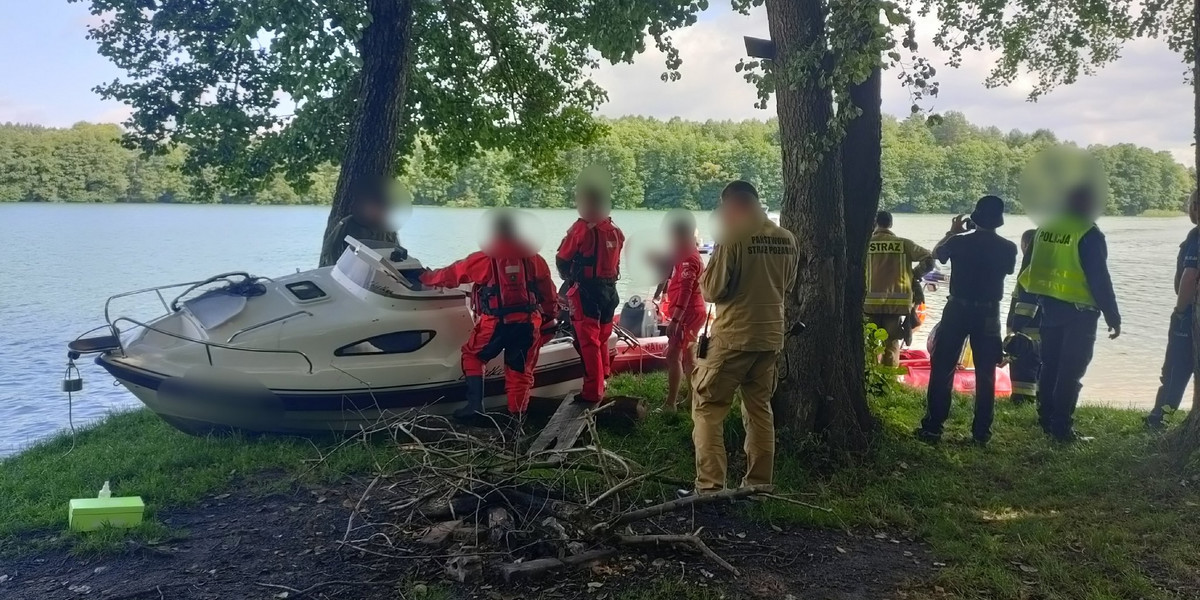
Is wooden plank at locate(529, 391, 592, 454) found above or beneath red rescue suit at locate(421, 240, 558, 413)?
beneath

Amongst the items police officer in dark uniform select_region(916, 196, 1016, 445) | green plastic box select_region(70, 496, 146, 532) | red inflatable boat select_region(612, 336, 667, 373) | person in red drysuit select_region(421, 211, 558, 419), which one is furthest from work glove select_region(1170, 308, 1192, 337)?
green plastic box select_region(70, 496, 146, 532)

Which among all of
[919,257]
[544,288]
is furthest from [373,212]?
[919,257]

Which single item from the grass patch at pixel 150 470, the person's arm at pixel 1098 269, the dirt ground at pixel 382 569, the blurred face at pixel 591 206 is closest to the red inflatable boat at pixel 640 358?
the blurred face at pixel 591 206

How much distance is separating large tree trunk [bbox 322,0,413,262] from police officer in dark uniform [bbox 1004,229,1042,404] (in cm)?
694

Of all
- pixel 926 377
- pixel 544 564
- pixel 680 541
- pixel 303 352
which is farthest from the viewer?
pixel 926 377

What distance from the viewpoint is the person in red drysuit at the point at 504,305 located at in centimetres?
674

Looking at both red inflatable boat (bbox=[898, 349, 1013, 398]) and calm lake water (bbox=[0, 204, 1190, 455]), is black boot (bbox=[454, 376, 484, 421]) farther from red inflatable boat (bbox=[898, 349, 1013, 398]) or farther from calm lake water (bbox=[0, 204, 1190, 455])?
red inflatable boat (bbox=[898, 349, 1013, 398])

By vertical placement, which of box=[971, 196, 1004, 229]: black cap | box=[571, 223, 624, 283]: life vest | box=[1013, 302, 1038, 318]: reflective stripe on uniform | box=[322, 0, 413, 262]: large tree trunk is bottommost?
box=[1013, 302, 1038, 318]: reflective stripe on uniform

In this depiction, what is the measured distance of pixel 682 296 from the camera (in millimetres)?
7590

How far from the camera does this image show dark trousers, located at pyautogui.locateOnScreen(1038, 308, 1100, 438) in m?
7.02

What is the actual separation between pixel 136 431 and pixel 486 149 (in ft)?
24.8

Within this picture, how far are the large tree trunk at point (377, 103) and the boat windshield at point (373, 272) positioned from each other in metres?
2.19

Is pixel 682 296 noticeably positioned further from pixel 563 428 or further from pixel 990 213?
pixel 990 213

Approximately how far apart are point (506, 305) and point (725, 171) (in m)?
5.20
